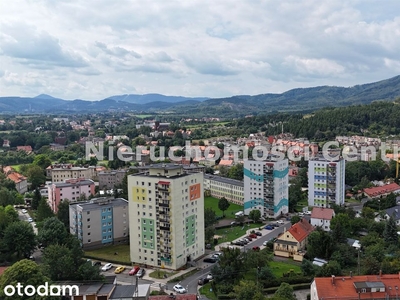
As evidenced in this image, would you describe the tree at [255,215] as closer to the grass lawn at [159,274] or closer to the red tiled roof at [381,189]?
the grass lawn at [159,274]

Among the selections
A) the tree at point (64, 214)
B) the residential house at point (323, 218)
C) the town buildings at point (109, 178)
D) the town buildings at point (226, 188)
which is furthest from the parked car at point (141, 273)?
the town buildings at point (109, 178)

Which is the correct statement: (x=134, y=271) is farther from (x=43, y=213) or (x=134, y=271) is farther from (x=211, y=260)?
(x=43, y=213)

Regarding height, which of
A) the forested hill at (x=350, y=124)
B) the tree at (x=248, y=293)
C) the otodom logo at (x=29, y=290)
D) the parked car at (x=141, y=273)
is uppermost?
the forested hill at (x=350, y=124)

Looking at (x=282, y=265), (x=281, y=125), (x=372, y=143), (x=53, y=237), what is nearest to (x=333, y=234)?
(x=282, y=265)

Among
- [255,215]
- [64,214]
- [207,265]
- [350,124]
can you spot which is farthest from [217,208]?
[350,124]

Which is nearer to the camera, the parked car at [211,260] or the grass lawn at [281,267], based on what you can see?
the grass lawn at [281,267]

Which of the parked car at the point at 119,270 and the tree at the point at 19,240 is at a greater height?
the tree at the point at 19,240
